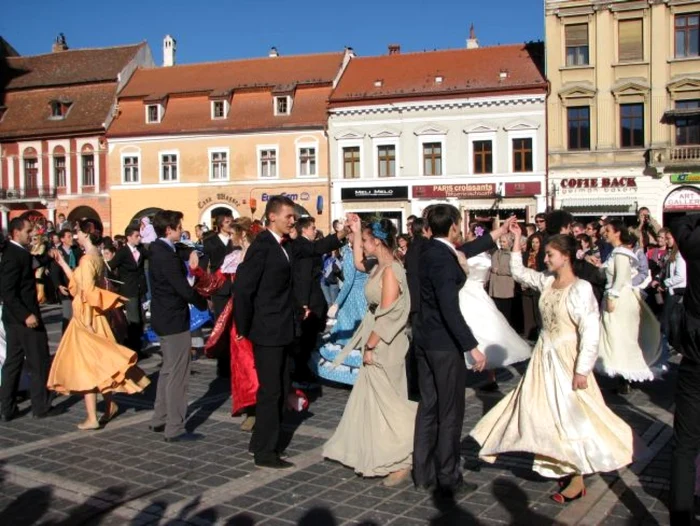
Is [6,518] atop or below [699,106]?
below

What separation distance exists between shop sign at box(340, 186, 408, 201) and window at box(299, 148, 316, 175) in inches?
80.7

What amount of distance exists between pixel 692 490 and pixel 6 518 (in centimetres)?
445

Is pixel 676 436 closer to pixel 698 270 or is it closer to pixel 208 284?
pixel 698 270

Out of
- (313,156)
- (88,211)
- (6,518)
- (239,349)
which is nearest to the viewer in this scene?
(6,518)

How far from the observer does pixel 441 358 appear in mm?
5484

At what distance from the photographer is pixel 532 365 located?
5.73 m

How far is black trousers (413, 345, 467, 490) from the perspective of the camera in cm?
548

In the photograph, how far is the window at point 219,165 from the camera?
39.1m

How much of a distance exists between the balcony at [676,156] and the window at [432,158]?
9188mm

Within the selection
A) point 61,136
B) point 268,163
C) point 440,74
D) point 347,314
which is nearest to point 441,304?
point 347,314

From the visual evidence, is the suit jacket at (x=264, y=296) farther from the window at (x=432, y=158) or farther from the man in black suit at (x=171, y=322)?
the window at (x=432, y=158)

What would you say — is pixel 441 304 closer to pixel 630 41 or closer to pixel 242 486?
pixel 242 486

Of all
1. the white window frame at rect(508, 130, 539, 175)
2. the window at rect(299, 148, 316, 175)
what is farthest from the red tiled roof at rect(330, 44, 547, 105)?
the window at rect(299, 148, 316, 175)

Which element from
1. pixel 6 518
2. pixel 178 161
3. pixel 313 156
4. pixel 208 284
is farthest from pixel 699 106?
pixel 6 518
